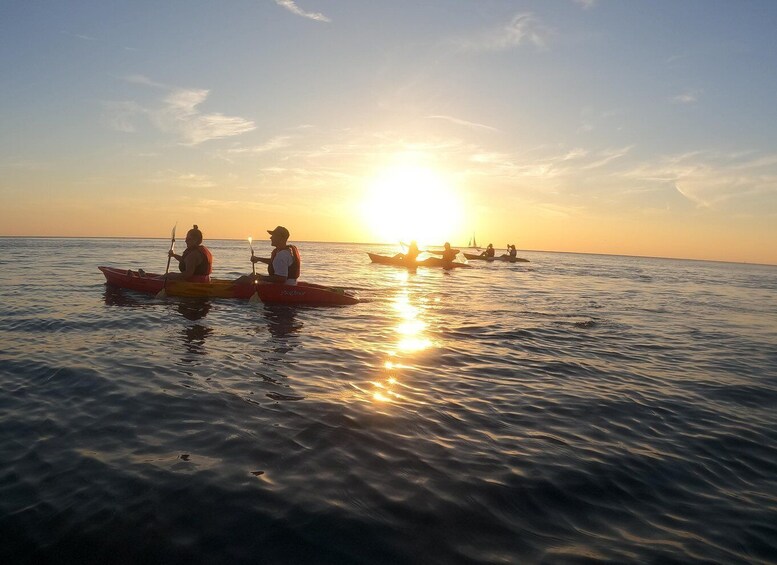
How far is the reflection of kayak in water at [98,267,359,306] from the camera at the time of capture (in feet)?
53.6

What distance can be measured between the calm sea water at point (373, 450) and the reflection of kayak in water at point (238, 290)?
4.59 metres

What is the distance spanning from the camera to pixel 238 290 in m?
16.8

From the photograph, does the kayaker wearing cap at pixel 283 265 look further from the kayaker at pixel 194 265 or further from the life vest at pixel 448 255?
the life vest at pixel 448 255

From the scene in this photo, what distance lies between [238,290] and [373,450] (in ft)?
42.0

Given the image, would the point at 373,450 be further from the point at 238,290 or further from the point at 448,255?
the point at 448,255

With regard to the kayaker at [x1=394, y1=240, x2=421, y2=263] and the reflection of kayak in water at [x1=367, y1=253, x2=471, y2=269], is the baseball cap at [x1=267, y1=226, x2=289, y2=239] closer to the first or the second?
the kayaker at [x1=394, y1=240, x2=421, y2=263]

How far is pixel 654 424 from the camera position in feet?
22.0

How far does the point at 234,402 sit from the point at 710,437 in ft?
23.0

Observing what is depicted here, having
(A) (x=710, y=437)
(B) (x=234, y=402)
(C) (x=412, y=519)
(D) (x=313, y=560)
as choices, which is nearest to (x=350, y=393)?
(B) (x=234, y=402)

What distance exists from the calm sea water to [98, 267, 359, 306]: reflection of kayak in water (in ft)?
15.1

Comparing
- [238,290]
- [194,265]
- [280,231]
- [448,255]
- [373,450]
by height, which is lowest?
[373,450]

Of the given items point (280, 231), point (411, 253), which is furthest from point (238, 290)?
point (411, 253)

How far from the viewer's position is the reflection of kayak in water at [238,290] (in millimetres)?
16344

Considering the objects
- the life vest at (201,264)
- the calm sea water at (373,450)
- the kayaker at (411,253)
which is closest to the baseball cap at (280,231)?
the life vest at (201,264)
